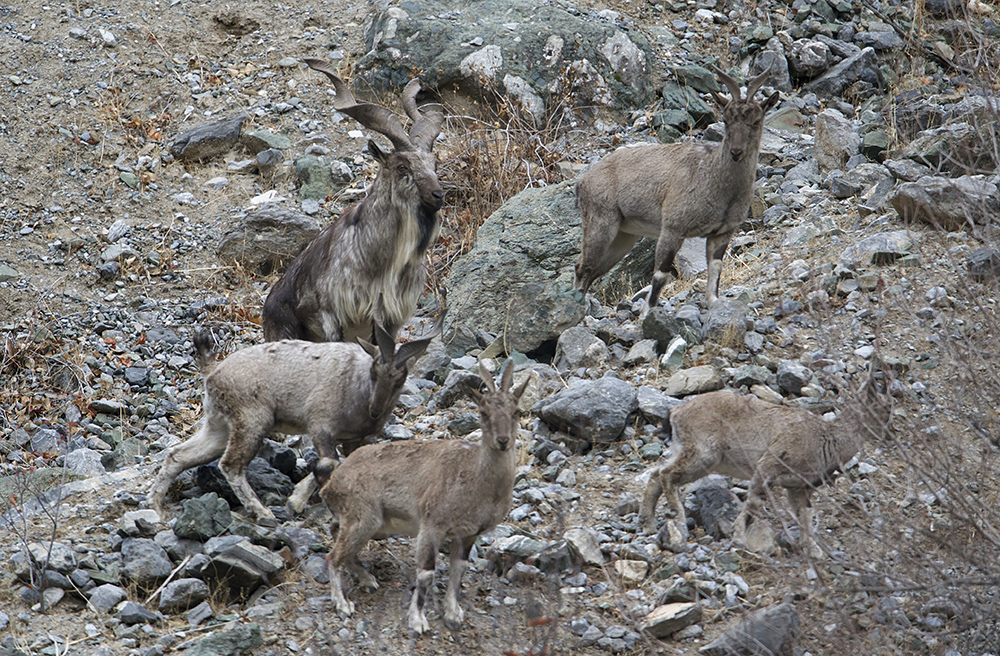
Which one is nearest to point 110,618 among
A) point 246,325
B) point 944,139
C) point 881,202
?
point 246,325

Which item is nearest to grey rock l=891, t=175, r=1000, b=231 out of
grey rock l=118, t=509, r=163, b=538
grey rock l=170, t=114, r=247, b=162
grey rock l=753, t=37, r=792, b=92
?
grey rock l=753, t=37, r=792, b=92

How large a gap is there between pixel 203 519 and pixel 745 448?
3.01 meters

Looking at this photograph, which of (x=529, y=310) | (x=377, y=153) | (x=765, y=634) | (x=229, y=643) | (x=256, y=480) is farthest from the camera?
(x=529, y=310)

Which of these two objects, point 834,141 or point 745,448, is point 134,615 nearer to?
point 745,448

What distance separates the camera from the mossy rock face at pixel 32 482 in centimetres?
702

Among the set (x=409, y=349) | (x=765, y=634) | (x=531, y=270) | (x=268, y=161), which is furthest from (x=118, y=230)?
(x=765, y=634)

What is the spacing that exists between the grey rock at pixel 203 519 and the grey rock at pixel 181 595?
15.3 inches

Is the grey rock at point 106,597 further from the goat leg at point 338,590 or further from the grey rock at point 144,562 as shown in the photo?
the goat leg at point 338,590

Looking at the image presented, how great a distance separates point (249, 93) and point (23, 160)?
2843mm

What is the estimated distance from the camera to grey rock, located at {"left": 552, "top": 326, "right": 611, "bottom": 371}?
8.41 m

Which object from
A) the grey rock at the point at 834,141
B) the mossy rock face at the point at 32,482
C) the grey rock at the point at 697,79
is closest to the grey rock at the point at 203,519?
the mossy rock face at the point at 32,482

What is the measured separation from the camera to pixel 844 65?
43.2 feet

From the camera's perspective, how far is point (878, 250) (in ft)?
28.8

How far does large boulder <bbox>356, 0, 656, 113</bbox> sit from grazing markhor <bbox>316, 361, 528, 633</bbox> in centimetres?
795
